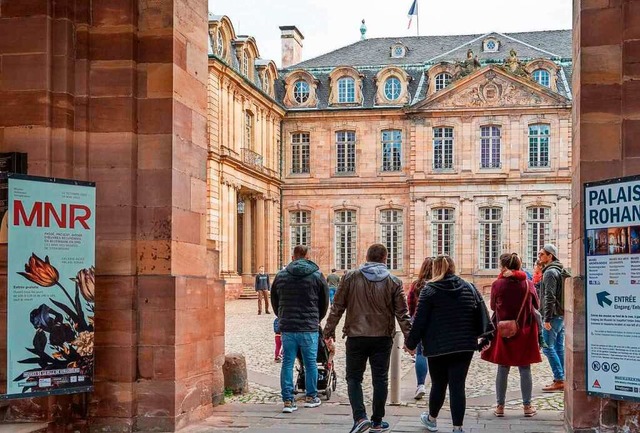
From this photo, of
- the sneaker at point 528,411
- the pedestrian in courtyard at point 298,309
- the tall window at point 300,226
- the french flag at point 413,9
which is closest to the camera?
the sneaker at point 528,411

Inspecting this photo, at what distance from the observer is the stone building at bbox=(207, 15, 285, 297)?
35.9 metres

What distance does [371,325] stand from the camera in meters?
7.84

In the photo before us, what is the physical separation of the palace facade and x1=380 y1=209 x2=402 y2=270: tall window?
0.18 ft

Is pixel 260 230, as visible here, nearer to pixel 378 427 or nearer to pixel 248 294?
pixel 248 294

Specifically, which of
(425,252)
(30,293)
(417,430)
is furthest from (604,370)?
(425,252)

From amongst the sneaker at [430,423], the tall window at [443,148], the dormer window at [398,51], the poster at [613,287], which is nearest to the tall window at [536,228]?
the tall window at [443,148]

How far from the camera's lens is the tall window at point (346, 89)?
44.9 metres

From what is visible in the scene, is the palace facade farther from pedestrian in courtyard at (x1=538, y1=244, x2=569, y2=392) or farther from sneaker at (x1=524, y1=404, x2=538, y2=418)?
sneaker at (x1=524, y1=404, x2=538, y2=418)

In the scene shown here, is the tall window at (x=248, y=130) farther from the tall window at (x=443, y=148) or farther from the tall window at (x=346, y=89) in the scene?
the tall window at (x=443, y=148)

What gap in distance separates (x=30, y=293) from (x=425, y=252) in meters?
37.5

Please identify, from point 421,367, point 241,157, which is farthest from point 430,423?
point 241,157

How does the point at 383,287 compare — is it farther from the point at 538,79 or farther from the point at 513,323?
the point at 538,79

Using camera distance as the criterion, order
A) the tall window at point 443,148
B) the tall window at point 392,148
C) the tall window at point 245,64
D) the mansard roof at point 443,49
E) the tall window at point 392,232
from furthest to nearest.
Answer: the tall window at point 392,232 < the mansard roof at point 443,49 < the tall window at point 392,148 < the tall window at point 443,148 < the tall window at point 245,64

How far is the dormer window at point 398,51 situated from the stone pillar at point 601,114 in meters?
39.6
